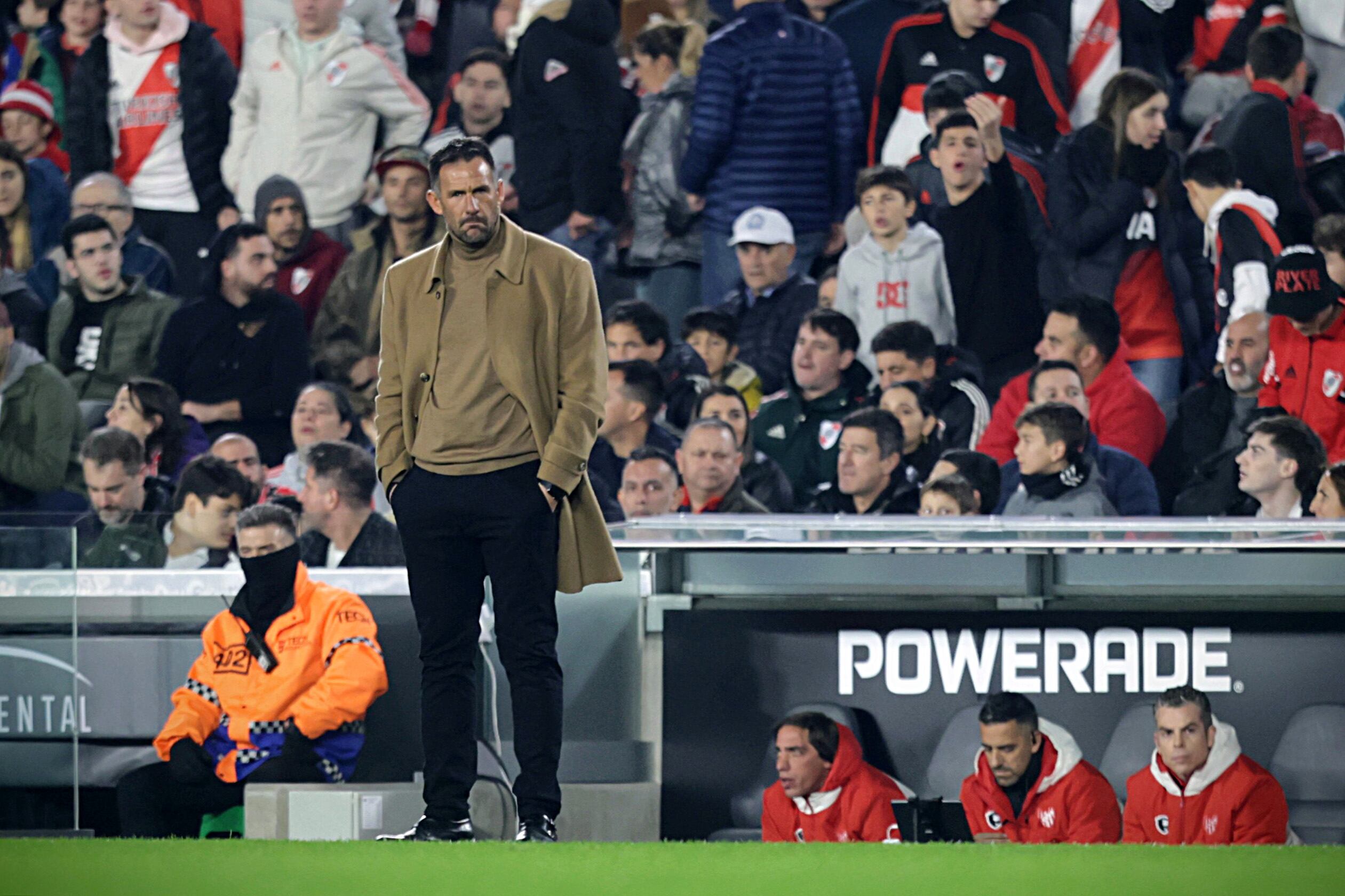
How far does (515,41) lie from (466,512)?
543cm

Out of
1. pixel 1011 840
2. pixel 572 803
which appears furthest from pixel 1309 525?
pixel 572 803

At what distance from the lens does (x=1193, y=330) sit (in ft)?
26.1

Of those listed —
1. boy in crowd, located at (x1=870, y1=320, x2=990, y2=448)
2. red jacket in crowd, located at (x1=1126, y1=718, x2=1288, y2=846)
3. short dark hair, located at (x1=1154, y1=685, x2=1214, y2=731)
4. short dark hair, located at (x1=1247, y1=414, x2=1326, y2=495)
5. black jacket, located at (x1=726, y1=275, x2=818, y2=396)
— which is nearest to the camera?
red jacket in crowd, located at (x1=1126, y1=718, x2=1288, y2=846)

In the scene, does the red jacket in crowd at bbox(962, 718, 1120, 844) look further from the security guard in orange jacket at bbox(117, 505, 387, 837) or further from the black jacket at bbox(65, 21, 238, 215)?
the black jacket at bbox(65, 21, 238, 215)

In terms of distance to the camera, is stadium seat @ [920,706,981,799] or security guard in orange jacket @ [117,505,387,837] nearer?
stadium seat @ [920,706,981,799]

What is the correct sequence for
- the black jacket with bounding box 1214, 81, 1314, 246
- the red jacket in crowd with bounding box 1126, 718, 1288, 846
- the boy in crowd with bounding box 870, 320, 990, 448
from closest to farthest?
the red jacket in crowd with bounding box 1126, 718, 1288, 846
the boy in crowd with bounding box 870, 320, 990, 448
the black jacket with bounding box 1214, 81, 1314, 246

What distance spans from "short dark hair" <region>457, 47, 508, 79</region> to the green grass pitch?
585 cm

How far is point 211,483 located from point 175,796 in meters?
1.47

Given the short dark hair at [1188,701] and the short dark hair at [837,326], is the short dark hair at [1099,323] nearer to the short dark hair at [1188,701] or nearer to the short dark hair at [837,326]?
the short dark hair at [837,326]

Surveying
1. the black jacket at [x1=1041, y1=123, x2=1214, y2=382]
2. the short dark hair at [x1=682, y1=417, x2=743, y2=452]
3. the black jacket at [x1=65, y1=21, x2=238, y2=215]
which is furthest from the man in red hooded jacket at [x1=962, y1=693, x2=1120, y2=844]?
the black jacket at [x1=65, y1=21, x2=238, y2=215]

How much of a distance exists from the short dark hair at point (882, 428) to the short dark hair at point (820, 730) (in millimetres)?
2812

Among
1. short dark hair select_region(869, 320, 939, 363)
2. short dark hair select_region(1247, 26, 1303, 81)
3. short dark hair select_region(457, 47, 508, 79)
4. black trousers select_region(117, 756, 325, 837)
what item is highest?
short dark hair select_region(457, 47, 508, 79)

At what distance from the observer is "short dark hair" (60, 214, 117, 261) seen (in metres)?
8.95

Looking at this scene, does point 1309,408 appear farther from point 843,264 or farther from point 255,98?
point 255,98
